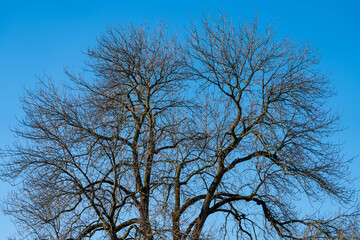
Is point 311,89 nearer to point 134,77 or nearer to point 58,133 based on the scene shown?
point 134,77

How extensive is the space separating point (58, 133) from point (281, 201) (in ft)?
18.0

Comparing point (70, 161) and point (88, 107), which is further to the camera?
point (88, 107)

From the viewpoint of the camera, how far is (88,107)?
11.1 m

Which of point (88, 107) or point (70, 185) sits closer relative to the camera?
point (70, 185)

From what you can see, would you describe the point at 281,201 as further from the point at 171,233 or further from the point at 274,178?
the point at 171,233

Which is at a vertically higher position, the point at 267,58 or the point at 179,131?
the point at 267,58

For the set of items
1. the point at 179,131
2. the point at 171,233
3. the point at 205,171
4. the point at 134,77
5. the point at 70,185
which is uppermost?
the point at 134,77

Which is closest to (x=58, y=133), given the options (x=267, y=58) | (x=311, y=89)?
(x=267, y=58)

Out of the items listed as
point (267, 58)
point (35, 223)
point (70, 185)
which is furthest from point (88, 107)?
point (267, 58)

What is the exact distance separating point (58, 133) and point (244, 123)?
4285mm

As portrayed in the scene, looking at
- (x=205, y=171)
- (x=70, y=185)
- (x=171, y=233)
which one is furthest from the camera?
(x=205, y=171)

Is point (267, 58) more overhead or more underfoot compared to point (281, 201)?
more overhead

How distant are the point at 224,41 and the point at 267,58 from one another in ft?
3.57

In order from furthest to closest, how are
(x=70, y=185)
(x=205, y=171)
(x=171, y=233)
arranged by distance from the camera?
(x=205, y=171) → (x=70, y=185) → (x=171, y=233)
